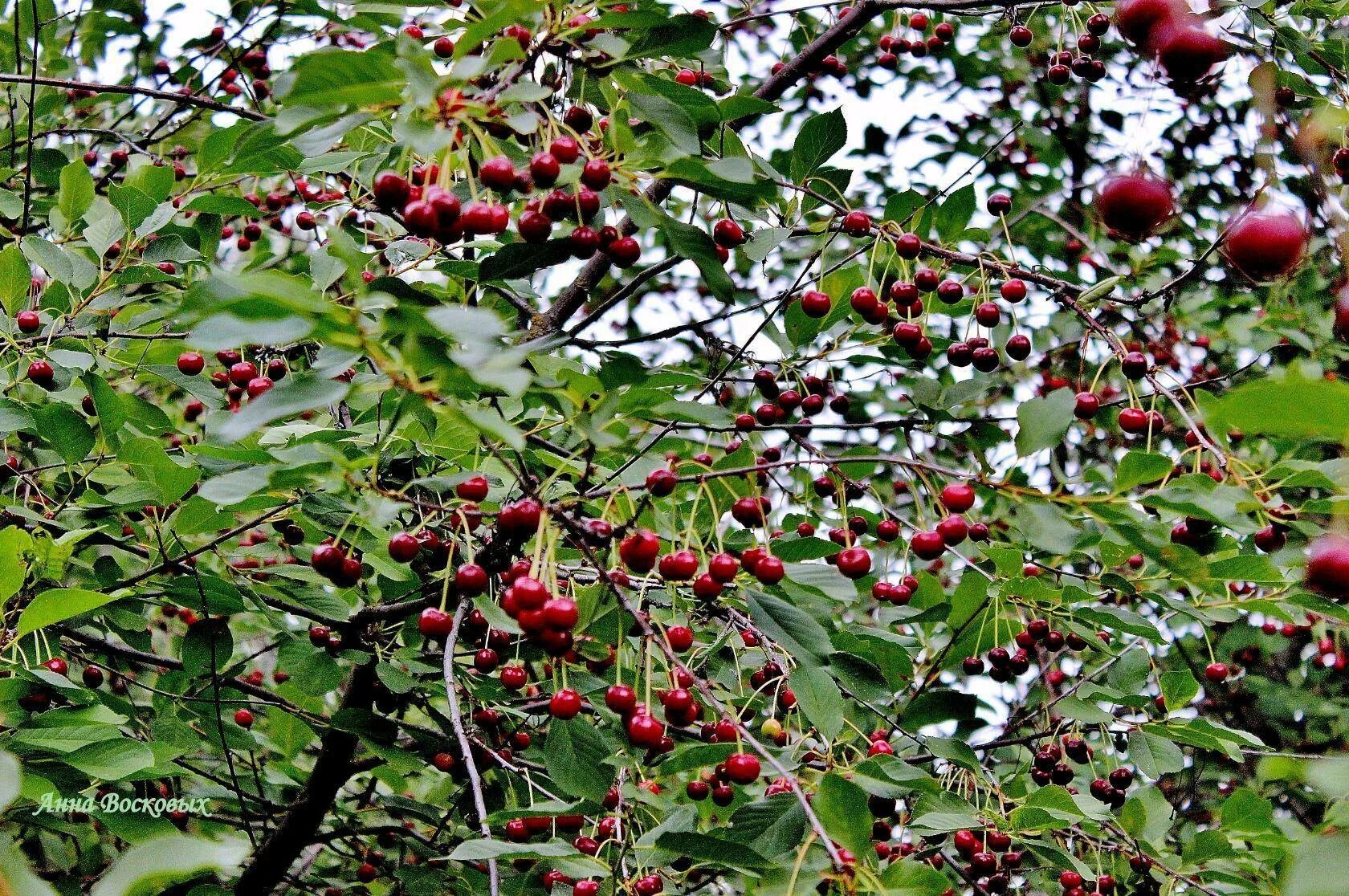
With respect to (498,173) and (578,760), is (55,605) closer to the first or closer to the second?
(578,760)

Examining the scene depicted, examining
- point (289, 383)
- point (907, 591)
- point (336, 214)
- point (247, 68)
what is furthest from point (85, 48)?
point (907, 591)

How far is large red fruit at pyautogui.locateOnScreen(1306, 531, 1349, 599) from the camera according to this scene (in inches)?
37.5

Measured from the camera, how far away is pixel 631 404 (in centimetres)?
136

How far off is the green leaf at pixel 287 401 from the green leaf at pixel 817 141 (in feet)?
3.22

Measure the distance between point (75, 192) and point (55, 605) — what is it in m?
1.07

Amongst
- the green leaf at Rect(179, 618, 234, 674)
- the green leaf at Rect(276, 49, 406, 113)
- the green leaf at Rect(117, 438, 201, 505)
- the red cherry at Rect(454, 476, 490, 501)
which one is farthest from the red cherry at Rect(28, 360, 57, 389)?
the green leaf at Rect(276, 49, 406, 113)

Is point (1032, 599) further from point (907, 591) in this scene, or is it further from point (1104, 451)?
point (1104, 451)

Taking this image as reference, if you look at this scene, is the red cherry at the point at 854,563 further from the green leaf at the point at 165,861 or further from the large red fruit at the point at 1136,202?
the green leaf at the point at 165,861

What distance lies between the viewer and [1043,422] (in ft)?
4.48

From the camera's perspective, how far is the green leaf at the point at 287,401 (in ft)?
3.71

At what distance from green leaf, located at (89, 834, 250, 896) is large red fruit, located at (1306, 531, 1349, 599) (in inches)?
39.7

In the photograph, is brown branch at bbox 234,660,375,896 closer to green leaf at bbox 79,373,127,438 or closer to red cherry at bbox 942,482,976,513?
green leaf at bbox 79,373,127,438

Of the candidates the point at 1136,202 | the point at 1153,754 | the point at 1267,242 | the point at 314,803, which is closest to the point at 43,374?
the point at 314,803

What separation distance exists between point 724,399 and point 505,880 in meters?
1.25
